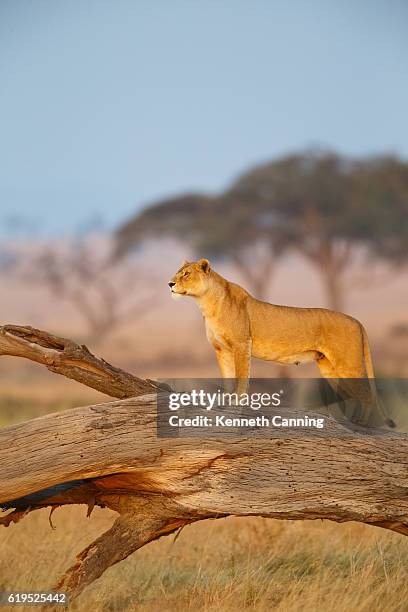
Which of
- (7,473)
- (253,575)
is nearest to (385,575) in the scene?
(253,575)

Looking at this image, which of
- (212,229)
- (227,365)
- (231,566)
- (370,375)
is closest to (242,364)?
(227,365)

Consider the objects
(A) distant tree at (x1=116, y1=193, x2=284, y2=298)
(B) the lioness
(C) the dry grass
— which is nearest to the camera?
(B) the lioness

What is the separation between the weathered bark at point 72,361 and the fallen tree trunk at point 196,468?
2.2 inches

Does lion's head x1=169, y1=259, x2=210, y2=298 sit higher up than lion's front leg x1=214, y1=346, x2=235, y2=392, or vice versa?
lion's head x1=169, y1=259, x2=210, y2=298

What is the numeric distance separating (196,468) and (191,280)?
103cm

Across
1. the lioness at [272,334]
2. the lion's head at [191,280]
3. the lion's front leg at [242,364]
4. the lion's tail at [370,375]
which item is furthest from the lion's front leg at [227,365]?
the lion's tail at [370,375]

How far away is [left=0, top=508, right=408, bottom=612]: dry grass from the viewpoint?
5.57m

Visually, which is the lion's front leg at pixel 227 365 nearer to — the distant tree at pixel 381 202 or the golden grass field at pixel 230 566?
the golden grass field at pixel 230 566

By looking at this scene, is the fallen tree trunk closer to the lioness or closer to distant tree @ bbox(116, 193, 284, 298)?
the lioness

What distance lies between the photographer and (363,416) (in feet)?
18.4

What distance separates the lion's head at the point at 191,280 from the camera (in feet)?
17.7

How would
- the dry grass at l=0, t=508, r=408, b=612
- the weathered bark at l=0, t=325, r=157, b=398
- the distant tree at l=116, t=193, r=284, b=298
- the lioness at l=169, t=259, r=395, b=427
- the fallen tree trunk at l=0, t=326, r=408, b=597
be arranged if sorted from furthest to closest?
1. the distant tree at l=116, t=193, r=284, b=298
2. the dry grass at l=0, t=508, r=408, b=612
3. the lioness at l=169, t=259, r=395, b=427
4. the weathered bark at l=0, t=325, r=157, b=398
5. the fallen tree trunk at l=0, t=326, r=408, b=597

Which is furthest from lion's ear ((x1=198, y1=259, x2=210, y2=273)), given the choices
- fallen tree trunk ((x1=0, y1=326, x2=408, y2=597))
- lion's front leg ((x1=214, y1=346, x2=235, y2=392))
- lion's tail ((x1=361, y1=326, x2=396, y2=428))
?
lion's tail ((x1=361, y1=326, x2=396, y2=428))

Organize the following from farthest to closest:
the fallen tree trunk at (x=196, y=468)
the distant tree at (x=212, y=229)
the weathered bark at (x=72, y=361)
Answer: the distant tree at (x=212, y=229) → the weathered bark at (x=72, y=361) → the fallen tree trunk at (x=196, y=468)
